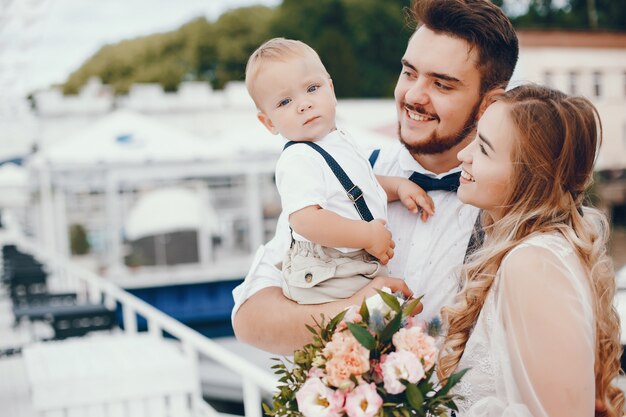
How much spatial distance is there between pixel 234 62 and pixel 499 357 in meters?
45.9

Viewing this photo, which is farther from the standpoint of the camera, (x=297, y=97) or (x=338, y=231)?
(x=297, y=97)

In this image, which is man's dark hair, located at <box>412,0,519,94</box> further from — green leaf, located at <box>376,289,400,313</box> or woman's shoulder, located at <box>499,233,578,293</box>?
green leaf, located at <box>376,289,400,313</box>

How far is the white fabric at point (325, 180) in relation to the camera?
1.91 meters

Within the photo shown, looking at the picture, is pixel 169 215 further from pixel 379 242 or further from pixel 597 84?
pixel 597 84

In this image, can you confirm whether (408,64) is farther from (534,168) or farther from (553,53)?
(553,53)

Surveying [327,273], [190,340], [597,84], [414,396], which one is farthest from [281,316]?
[597,84]

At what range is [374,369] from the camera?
1452 mm

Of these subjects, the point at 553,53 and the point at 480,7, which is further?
the point at 553,53

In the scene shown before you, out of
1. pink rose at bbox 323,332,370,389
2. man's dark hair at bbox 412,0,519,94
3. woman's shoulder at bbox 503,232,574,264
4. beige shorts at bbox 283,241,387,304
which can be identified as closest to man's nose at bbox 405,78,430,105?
man's dark hair at bbox 412,0,519,94

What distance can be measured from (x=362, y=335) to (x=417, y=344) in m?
0.09

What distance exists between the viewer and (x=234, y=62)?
153ft

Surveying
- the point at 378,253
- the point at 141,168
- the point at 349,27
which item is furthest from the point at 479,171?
the point at 349,27

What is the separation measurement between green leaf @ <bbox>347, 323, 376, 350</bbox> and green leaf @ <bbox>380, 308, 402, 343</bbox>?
3cm

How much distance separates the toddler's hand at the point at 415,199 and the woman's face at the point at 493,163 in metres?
0.33
